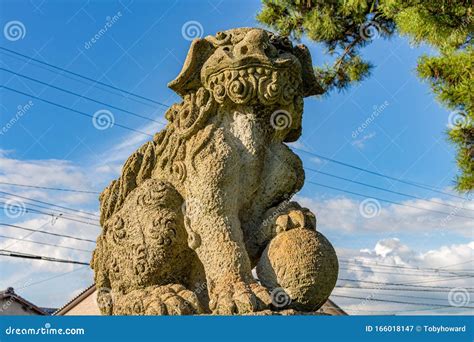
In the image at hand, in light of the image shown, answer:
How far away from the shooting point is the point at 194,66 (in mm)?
3342

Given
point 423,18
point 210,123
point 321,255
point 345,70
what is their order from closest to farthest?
point 321,255 < point 210,123 < point 423,18 < point 345,70

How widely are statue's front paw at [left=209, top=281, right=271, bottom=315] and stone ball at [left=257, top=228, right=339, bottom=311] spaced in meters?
0.10

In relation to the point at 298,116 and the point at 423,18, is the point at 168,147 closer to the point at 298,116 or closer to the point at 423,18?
the point at 298,116

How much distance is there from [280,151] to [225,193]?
18.5 inches

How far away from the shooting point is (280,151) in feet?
10.8

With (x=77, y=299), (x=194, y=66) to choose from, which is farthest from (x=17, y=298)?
(x=194, y=66)

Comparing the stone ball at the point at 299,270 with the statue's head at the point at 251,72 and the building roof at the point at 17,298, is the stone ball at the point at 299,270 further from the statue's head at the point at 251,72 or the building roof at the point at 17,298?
the building roof at the point at 17,298

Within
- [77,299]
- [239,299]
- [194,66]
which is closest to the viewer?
[239,299]

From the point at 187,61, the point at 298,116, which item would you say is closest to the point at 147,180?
the point at 187,61

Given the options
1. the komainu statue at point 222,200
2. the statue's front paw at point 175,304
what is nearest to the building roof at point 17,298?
the komainu statue at point 222,200

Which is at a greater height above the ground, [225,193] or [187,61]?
[187,61]

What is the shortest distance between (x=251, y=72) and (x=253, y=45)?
0.16 m

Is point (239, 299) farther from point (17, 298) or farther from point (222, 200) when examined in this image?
point (17, 298)

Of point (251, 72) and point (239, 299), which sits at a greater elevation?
point (251, 72)
